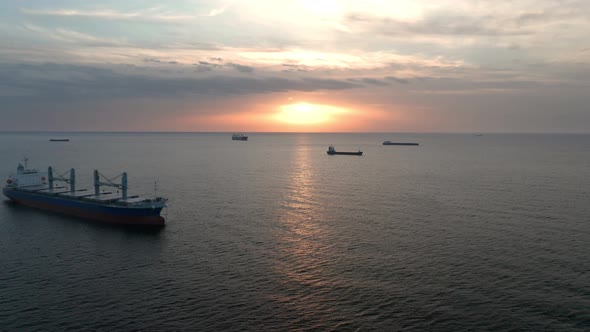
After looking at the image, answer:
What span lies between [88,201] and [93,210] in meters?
5.11

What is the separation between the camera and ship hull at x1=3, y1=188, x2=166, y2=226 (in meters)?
87.5

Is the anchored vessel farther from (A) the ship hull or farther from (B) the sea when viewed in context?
(B) the sea

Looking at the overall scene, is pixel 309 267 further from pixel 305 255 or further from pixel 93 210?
pixel 93 210

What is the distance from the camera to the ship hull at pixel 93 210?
287 ft

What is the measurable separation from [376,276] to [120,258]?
39893mm

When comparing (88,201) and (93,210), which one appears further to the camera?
(88,201)

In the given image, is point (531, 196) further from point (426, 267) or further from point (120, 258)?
point (120, 258)

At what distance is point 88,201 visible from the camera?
97812 mm

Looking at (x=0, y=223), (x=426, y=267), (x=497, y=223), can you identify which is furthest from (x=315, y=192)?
(x=0, y=223)

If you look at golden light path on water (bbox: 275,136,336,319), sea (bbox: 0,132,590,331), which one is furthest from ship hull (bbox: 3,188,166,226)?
golden light path on water (bbox: 275,136,336,319)

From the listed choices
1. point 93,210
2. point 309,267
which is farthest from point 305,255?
point 93,210

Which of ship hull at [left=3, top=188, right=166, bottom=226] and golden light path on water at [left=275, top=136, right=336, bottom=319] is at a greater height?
ship hull at [left=3, top=188, right=166, bottom=226]

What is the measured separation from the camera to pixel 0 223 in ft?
295

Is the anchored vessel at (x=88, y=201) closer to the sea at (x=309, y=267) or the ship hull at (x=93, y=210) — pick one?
the ship hull at (x=93, y=210)
